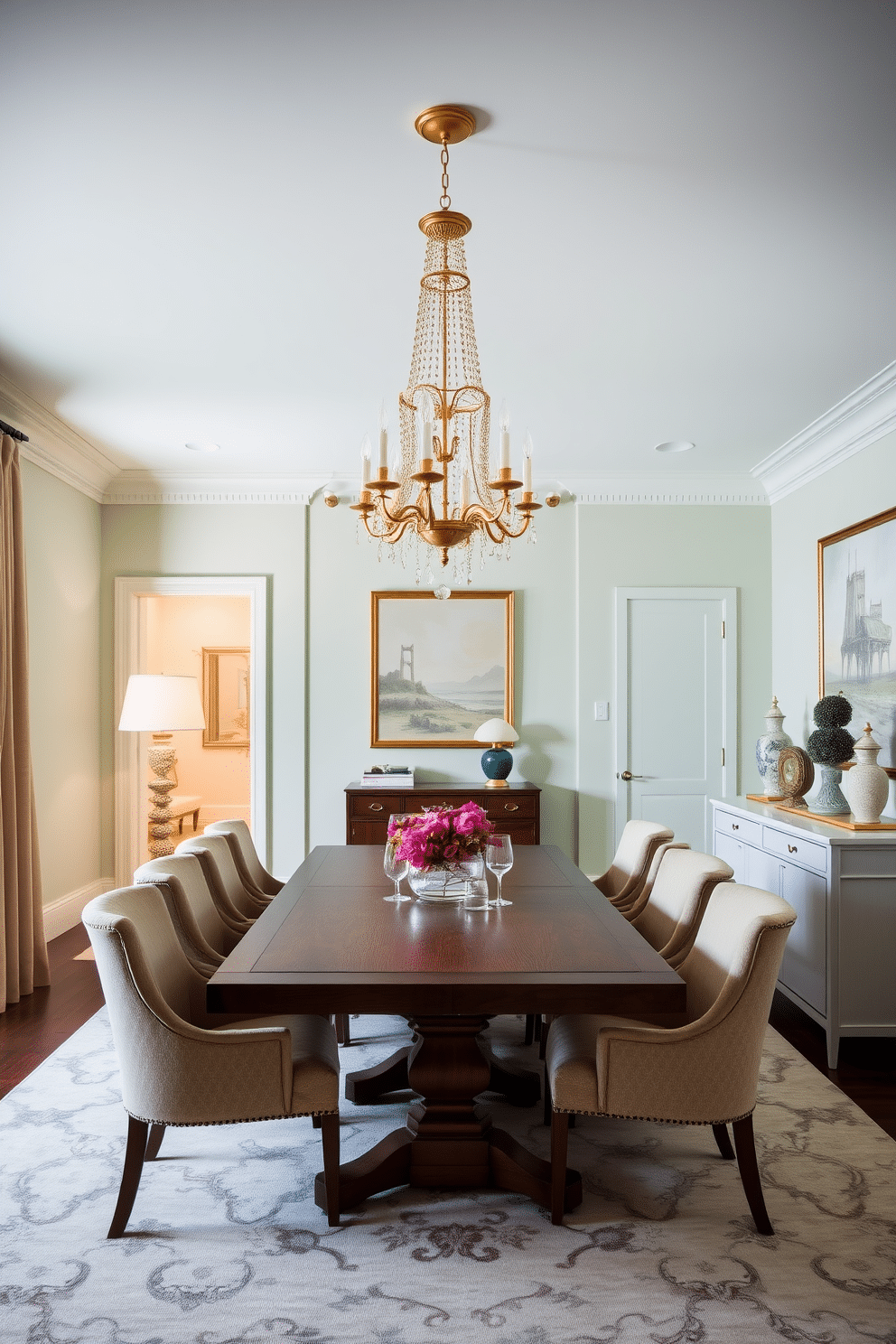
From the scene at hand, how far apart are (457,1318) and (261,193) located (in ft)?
9.57

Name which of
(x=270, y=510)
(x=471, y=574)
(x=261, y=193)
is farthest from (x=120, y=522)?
(x=261, y=193)

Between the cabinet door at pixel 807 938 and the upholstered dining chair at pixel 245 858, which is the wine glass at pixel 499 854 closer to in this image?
the upholstered dining chair at pixel 245 858

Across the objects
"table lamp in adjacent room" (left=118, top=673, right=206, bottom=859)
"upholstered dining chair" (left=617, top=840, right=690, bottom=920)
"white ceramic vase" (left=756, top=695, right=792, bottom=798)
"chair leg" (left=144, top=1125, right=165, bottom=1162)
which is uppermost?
"table lamp in adjacent room" (left=118, top=673, right=206, bottom=859)

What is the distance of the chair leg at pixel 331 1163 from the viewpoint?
2244 mm

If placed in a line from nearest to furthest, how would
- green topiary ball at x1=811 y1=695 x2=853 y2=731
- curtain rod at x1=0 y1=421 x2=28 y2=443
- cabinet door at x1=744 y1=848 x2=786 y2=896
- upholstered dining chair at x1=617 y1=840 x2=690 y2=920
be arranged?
upholstered dining chair at x1=617 y1=840 x2=690 y2=920 < cabinet door at x1=744 y1=848 x2=786 y2=896 < green topiary ball at x1=811 y1=695 x2=853 y2=731 < curtain rod at x1=0 y1=421 x2=28 y2=443

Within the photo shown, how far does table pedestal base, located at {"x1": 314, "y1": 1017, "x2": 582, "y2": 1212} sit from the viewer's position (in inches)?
95.0

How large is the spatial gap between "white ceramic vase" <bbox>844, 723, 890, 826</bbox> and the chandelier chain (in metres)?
2.56

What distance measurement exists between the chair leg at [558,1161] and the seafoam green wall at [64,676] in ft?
11.4

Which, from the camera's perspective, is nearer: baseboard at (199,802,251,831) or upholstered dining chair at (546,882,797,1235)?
upholstered dining chair at (546,882,797,1235)

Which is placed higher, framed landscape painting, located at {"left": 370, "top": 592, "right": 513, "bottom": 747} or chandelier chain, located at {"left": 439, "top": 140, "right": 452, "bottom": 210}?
chandelier chain, located at {"left": 439, "top": 140, "right": 452, "bottom": 210}

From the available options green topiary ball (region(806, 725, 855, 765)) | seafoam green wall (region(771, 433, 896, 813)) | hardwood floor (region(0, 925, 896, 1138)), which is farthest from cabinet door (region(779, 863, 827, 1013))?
seafoam green wall (region(771, 433, 896, 813))

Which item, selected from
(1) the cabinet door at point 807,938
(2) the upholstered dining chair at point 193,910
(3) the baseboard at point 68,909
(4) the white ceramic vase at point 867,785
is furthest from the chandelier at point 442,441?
(3) the baseboard at point 68,909

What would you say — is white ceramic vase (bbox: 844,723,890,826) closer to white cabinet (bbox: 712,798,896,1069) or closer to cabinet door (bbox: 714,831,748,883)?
white cabinet (bbox: 712,798,896,1069)

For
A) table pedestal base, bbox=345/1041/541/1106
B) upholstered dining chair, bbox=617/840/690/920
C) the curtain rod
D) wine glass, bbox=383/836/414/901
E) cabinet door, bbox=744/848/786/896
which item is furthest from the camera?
the curtain rod
